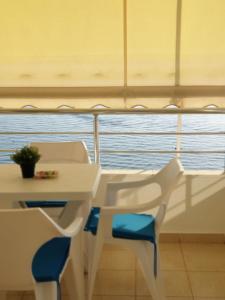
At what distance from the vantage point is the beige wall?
131 inches

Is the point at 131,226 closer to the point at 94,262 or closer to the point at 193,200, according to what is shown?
A: the point at 94,262

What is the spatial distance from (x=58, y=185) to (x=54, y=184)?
34 mm

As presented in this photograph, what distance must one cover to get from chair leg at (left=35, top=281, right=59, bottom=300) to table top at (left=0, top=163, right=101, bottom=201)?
48 centimetres

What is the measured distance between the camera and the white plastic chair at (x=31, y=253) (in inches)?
59.3

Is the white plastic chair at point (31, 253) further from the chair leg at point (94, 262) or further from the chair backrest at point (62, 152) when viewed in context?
the chair backrest at point (62, 152)

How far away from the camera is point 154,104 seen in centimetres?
334
